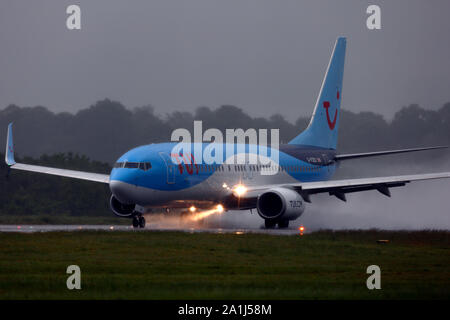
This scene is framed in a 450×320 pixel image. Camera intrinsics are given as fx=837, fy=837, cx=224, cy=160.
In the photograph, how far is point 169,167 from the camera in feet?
123

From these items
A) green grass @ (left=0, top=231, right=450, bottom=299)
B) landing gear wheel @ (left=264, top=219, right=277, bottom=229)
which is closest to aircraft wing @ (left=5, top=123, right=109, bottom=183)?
landing gear wheel @ (left=264, top=219, right=277, bottom=229)

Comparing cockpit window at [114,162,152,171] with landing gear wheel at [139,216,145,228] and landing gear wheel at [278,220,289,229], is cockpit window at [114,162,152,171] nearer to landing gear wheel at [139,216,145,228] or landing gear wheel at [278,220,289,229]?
landing gear wheel at [139,216,145,228]

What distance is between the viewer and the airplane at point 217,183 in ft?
119

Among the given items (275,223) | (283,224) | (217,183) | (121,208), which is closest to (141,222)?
(121,208)

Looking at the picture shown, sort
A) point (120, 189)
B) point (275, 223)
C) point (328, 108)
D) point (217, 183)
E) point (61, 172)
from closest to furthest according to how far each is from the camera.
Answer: point (120, 189) → point (275, 223) → point (217, 183) → point (61, 172) → point (328, 108)

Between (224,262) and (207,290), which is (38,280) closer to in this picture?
(207,290)

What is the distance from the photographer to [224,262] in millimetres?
22266

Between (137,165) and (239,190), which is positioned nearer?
(137,165)

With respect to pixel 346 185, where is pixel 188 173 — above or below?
above

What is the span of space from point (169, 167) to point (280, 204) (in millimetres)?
5609

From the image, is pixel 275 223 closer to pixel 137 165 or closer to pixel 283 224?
pixel 283 224

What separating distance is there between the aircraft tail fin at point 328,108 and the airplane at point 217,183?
→ 2.77 m

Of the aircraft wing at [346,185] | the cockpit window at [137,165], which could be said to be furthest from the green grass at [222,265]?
the aircraft wing at [346,185]
